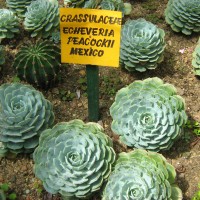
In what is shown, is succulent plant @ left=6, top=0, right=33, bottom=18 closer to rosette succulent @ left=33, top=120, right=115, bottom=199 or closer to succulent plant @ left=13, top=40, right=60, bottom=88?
succulent plant @ left=13, top=40, right=60, bottom=88

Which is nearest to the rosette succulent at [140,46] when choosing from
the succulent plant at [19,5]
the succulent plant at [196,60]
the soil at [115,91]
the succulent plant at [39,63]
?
the soil at [115,91]

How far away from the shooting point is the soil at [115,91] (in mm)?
2275

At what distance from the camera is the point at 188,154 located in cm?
238

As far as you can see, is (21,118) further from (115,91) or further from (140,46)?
(140,46)

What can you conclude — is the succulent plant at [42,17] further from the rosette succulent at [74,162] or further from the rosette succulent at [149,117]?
the rosette succulent at [74,162]

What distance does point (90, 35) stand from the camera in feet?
6.72

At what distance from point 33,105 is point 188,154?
979 mm

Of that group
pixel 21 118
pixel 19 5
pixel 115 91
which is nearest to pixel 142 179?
pixel 21 118

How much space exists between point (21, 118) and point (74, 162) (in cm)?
44

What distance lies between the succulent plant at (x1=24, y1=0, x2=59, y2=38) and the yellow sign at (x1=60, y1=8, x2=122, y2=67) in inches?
30.3

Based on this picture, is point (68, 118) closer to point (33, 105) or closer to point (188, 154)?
point (33, 105)

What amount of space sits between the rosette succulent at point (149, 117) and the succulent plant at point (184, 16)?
790 millimetres

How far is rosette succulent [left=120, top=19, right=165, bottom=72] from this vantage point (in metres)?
2.54

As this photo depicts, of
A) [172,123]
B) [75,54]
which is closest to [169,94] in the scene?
[172,123]
